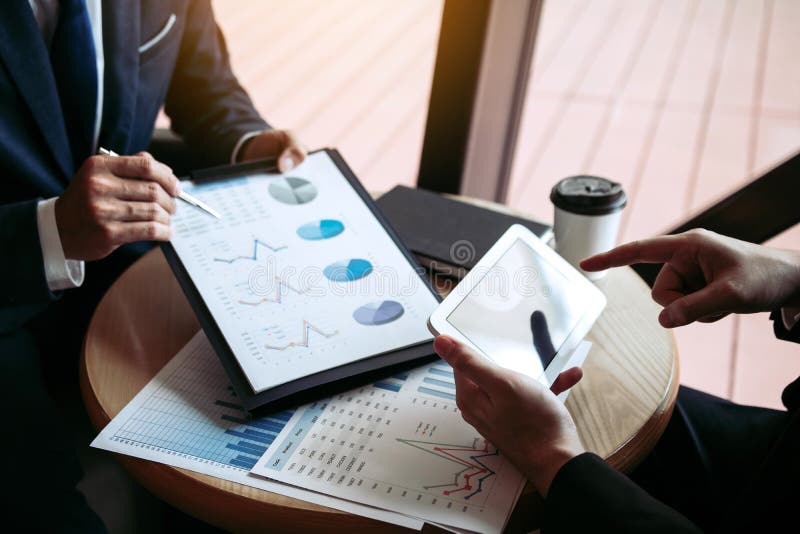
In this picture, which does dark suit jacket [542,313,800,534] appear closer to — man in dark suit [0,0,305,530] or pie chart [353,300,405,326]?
pie chart [353,300,405,326]

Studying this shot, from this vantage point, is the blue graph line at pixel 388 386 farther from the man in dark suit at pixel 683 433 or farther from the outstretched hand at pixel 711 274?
the outstretched hand at pixel 711 274

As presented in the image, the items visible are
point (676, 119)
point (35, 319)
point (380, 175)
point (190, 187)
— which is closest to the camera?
point (190, 187)

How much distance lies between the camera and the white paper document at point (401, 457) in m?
0.62

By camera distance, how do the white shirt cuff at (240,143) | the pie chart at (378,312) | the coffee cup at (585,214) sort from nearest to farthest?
the pie chart at (378,312)
the coffee cup at (585,214)
the white shirt cuff at (240,143)

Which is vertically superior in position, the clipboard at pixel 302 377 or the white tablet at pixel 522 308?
the white tablet at pixel 522 308

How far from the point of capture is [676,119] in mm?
2562

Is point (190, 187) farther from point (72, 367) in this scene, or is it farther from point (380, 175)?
point (380, 175)

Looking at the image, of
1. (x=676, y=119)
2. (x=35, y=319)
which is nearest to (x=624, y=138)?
(x=676, y=119)

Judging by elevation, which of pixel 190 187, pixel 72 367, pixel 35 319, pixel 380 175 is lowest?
pixel 380 175

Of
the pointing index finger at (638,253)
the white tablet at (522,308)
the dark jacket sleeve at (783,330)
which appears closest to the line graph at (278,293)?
the white tablet at (522,308)

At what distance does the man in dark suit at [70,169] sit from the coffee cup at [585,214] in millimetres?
422

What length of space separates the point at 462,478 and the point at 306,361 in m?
0.22

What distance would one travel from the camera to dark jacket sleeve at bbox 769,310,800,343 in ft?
2.66

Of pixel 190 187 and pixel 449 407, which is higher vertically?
pixel 190 187
